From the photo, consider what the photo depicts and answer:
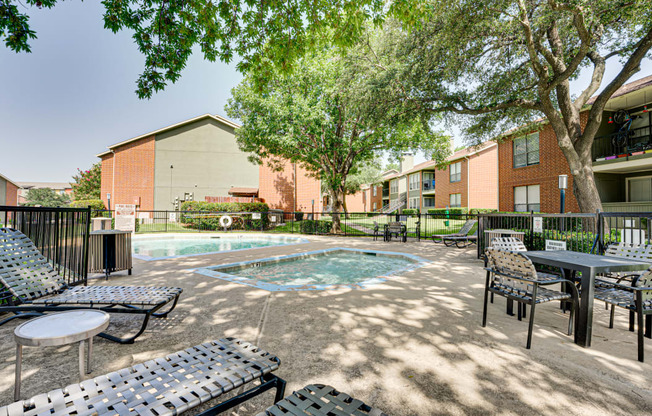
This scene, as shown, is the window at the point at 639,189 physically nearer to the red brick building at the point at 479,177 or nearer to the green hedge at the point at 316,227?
the red brick building at the point at 479,177

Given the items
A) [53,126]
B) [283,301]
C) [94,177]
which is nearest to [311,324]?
[283,301]

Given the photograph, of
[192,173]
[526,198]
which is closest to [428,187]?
[526,198]

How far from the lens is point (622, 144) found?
45.2ft

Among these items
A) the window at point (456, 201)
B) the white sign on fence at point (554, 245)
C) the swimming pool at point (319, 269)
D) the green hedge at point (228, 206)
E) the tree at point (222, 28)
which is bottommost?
the swimming pool at point (319, 269)

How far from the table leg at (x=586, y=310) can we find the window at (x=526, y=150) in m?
18.5

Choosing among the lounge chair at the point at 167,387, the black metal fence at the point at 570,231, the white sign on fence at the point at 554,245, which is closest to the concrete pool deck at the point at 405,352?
the lounge chair at the point at 167,387

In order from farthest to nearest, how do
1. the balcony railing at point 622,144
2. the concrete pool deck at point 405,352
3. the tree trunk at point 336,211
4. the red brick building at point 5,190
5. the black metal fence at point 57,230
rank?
the red brick building at point 5,190 → the tree trunk at point 336,211 → the balcony railing at point 622,144 → the black metal fence at point 57,230 → the concrete pool deck at point 405,352

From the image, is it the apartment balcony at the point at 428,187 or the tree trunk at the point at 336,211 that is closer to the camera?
the tree trunk at the point at 336,211

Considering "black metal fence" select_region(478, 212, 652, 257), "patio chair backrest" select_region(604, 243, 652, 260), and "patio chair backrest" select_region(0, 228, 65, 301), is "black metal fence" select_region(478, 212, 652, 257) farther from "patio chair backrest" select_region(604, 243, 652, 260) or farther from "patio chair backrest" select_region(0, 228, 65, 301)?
"patio chair backrest" select_region(0, 228, 65, 301)

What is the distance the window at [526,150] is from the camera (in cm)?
1778

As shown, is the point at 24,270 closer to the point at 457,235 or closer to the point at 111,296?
the point at 111,296

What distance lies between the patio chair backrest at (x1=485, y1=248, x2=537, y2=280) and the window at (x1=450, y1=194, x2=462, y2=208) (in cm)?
2576

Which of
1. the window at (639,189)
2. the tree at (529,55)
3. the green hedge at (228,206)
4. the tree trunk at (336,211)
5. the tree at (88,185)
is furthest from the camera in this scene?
the tree at (88,185)

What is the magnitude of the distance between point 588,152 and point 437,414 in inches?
452
